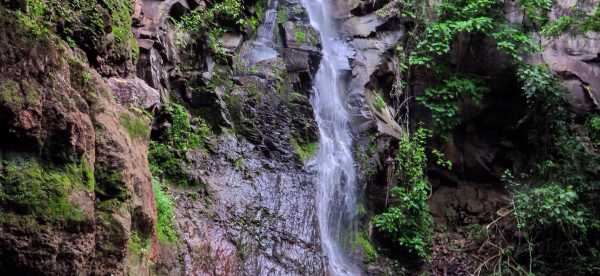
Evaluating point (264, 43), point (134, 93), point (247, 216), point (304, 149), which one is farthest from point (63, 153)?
point (264, 43)

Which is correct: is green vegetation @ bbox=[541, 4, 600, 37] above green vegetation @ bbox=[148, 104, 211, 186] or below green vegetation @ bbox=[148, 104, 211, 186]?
above

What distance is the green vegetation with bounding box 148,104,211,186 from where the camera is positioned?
6520 millimetres

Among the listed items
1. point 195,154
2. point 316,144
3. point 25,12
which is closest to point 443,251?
point 316,144

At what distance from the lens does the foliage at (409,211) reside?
928 cm

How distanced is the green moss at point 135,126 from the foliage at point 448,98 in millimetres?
8324

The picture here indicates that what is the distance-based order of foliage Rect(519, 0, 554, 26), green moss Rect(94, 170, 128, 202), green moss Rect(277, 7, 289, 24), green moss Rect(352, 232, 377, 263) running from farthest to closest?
foliage Rect(519, 0, 554, 26), green moss Rect(277, 7, 289, 24), green moss Rect(352, 232, 377, 263), green moss Rect(94, 170, 128, 202)

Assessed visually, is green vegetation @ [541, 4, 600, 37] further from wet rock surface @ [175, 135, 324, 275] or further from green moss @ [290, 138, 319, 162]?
wet rock surface @ [175, 135, 324, 275]

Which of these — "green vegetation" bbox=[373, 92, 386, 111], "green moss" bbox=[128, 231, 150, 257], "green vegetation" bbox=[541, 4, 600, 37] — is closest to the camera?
"green moss" bbox=[128, 231, 150, 257]

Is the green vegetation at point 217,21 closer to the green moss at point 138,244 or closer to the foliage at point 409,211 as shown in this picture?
the foliage at point 409,211

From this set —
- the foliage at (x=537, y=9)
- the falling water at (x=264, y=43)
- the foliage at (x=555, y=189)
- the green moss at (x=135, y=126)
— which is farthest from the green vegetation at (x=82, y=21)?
the foliage at (x=537, y=9)

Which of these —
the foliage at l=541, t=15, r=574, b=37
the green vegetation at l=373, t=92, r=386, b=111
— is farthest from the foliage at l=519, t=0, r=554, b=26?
the green vegetation at l=373, t=92, r=386, b=111

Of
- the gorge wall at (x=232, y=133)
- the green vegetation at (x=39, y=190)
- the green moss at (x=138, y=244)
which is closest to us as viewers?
the green vegetation at (x=39, y=190)

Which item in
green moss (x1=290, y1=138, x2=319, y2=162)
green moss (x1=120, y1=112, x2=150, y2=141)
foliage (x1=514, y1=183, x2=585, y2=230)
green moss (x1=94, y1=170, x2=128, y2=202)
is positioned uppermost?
green moss (x1=120, y1=112, x2=150, y2=141)

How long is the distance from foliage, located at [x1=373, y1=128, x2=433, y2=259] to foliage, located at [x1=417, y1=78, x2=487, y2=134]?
71.3 inches
